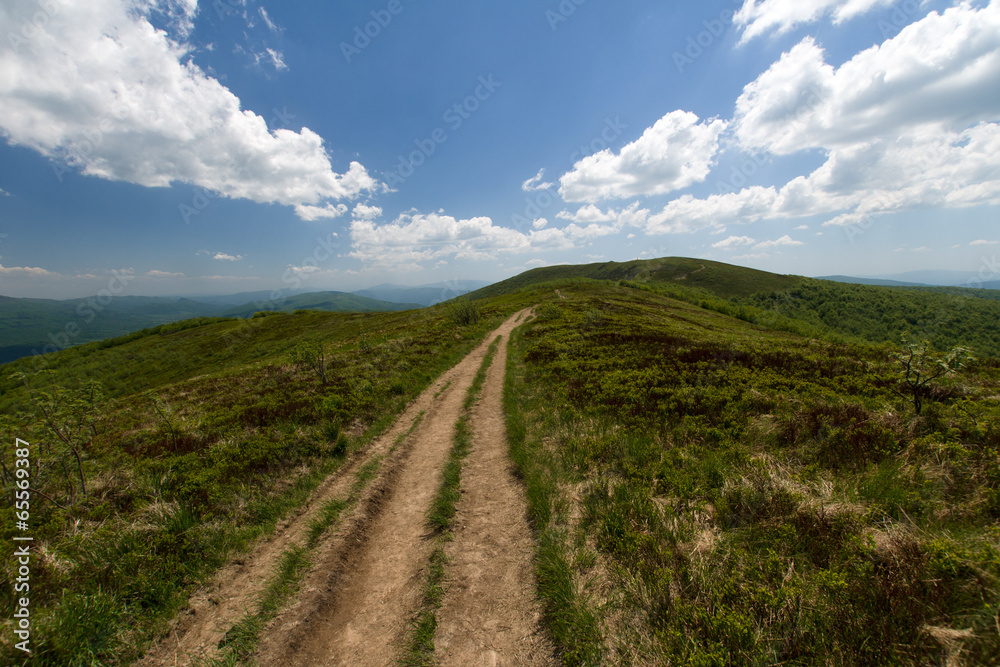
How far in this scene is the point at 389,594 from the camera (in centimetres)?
561

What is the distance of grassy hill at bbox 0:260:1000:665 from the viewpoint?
386cm

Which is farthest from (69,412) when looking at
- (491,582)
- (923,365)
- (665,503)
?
(923,365)

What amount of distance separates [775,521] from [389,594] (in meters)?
6.49

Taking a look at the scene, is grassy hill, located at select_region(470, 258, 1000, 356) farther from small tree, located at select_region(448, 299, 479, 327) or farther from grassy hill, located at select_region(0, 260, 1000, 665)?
grassy hill, located at select_region(0, 260, 1000, 665)

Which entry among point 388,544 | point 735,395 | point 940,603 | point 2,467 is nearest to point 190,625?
point 388,544

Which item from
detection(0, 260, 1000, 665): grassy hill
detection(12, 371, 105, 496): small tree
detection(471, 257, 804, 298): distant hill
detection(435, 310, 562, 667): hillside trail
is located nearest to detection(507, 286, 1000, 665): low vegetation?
detection(0, 260, 1000, 665): grassy hill

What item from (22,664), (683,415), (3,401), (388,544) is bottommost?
(3,401)

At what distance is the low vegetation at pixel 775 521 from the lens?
3.66 m

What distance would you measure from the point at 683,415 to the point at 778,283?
598ft

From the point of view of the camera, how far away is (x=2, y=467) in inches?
285

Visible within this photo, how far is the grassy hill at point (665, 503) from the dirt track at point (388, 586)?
18.1 inches

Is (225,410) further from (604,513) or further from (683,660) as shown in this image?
(683,660)

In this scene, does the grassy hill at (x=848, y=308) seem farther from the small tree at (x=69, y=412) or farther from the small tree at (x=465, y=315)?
the small tree at (x=69, y=412)

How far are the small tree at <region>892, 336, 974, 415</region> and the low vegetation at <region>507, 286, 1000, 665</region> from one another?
37cm
